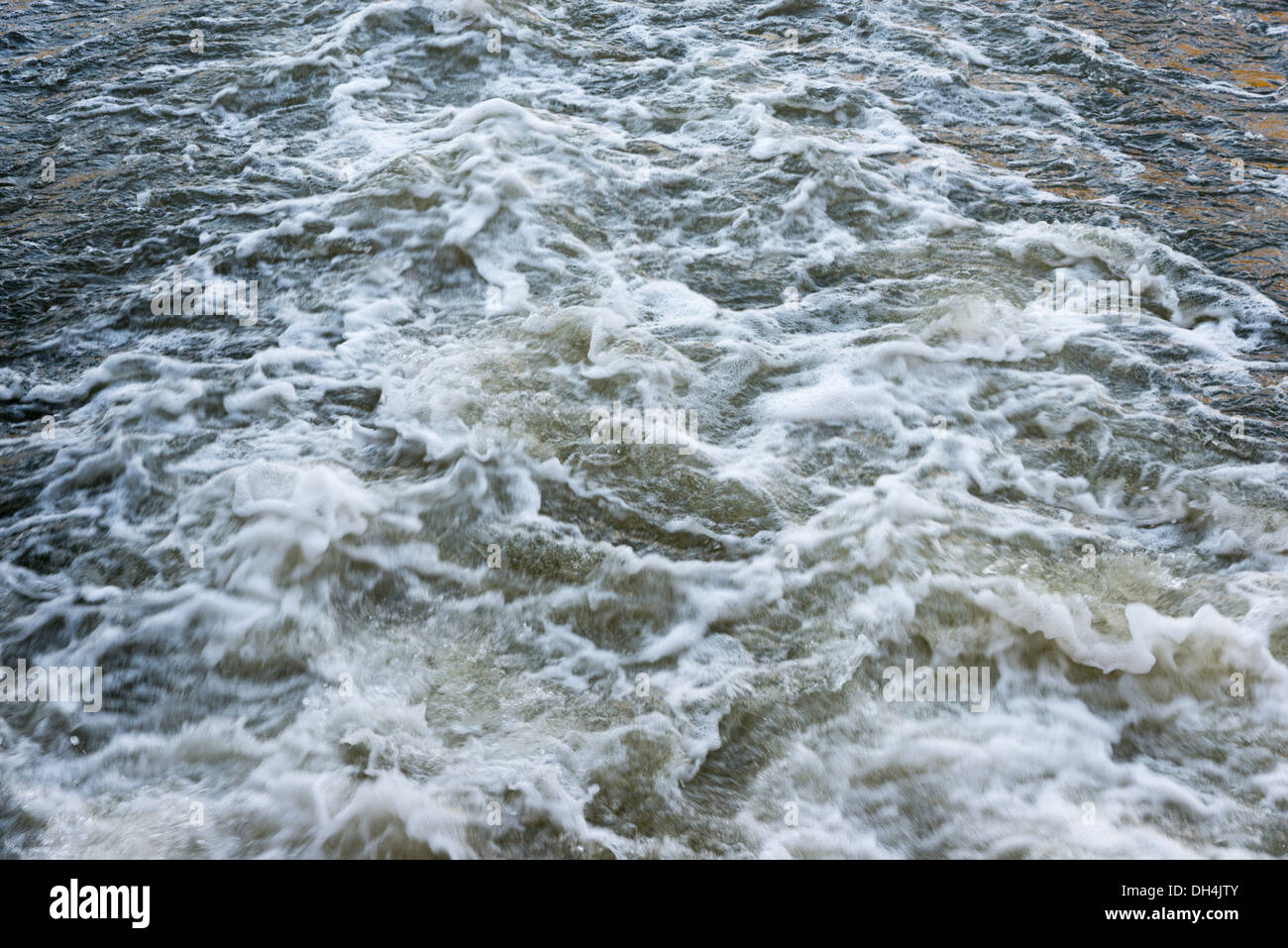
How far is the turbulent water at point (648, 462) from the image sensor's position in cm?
265

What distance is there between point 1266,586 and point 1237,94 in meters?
4.90

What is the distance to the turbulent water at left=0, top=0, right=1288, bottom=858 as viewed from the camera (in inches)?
104

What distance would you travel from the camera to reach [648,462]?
3.79 meters

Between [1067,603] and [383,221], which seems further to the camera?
[383,221]

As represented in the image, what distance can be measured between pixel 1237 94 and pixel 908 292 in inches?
145

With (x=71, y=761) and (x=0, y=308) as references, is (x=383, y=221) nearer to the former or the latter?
(x=0, y=308)

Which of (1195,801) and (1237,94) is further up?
(1237,94)

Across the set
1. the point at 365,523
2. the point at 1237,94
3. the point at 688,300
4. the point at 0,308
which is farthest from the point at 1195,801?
the point at 1237,94

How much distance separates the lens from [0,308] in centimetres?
457

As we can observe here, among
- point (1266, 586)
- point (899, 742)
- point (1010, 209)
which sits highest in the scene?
point (1010, 209)
